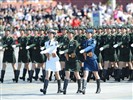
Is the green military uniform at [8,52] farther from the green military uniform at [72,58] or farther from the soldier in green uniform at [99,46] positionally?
the green military uniform at [72,58]

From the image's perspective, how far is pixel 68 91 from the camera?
2286 cm

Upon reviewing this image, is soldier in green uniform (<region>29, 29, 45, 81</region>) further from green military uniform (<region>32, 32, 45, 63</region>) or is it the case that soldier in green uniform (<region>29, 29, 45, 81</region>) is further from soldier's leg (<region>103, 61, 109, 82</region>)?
soldier's leg (<region>103, 61, 109, 82</region>)

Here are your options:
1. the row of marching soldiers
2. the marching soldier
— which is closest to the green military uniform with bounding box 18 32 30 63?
the row of marching soldiers

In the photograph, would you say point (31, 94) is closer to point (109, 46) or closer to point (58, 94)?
point (58, 94)

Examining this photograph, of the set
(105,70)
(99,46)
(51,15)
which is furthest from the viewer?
(51,15)

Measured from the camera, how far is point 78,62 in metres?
22.5

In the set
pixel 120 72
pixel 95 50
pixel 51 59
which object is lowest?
pixel 120 72

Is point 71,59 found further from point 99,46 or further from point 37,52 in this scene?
point 37,52

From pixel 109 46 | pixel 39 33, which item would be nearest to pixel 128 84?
pixel 109 46

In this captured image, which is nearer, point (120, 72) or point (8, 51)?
point (120, 72)

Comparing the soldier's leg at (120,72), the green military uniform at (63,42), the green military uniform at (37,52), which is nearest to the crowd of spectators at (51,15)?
the green military uniform at (37,52)

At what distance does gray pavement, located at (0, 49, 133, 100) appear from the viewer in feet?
70.5

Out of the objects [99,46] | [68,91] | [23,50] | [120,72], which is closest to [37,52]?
[23,50]

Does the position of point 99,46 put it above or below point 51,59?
above
